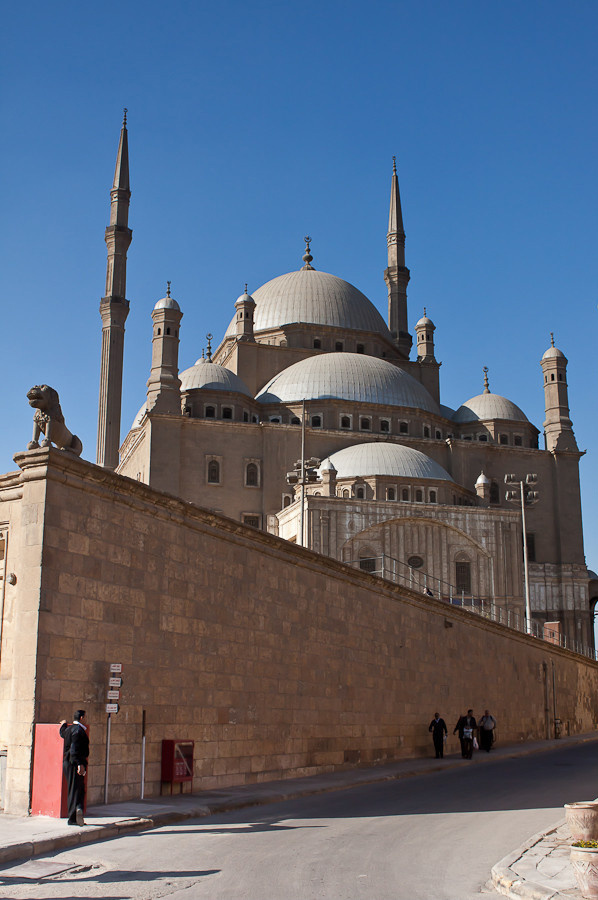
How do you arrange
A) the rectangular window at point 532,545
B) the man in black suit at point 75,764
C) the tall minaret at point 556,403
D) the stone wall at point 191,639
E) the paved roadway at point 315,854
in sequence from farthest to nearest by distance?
1. the tall minaret at point 556,403
2. the rectangular window at point 532,545
3. the stone wall at point 191,639
4. the man in black suit at point 75,764
5. the paved roadway at point 315,854

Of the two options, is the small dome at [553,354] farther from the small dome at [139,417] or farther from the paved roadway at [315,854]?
the paved roadway at [315,854]

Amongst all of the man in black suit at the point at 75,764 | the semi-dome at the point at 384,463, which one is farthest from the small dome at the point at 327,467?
the man in black suit at the point at 75,764

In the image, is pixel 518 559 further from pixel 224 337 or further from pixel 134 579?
pixel 134 579

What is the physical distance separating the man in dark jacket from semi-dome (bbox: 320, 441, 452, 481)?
20.0 m

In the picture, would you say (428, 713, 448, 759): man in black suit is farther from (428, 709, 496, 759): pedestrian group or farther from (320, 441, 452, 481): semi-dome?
(320, 441, 452, 481): semi-dome

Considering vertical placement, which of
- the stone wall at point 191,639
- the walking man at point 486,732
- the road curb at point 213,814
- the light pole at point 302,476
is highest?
the light pole at point 302,476

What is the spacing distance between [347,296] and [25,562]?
46.3m

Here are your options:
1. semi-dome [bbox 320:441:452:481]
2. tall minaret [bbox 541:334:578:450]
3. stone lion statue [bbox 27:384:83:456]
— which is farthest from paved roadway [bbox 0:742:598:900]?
tall minaret [bbox 541:334:578:450]

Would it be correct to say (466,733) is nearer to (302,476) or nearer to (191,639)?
(302,476)

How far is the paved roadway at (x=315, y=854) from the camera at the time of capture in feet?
21.5

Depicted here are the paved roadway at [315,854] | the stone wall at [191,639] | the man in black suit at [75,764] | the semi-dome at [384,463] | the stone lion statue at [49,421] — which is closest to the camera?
the paved roadway at [315,854]

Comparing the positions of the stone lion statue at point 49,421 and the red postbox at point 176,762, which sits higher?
the stone lion statue at point 49,421

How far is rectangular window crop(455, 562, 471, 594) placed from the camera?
38219 millimetres

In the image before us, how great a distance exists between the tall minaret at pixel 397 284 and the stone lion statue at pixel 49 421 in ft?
155
